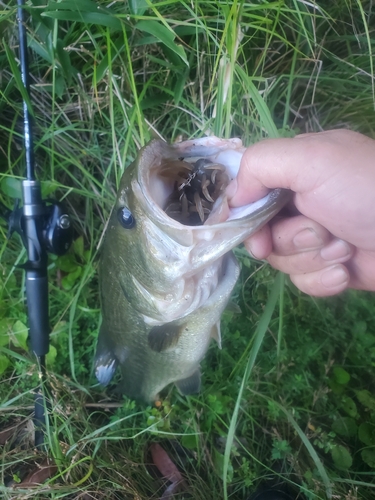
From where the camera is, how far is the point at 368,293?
2027 millimetres

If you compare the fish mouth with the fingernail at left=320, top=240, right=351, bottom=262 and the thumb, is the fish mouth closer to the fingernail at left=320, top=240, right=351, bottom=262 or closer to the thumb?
the thumb

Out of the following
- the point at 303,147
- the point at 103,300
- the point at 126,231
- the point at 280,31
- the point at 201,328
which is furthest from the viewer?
the point at 280,31

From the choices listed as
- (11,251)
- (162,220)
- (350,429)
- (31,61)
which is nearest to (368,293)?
(350,429)

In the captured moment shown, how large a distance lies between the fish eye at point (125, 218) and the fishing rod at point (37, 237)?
23.0 inches

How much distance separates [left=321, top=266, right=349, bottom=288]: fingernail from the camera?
137 centimetres

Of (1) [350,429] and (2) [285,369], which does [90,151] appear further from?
(1) [350,429]

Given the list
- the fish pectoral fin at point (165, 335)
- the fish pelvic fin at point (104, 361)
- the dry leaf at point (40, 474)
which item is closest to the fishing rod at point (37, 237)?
the dry leaf at point (40, 474)

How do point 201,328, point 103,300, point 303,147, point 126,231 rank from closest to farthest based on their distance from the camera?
point 303,147, point 126,231, point 201,328, point 103,300

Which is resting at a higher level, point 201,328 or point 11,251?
point 201,328

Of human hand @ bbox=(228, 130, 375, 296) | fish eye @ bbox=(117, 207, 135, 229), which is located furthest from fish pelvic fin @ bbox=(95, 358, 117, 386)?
human hand @ bbox=(228, 130, 375, 296)

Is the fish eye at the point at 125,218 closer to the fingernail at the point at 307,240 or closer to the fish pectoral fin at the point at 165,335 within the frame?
the fish pectoral fin at the point at 165,335

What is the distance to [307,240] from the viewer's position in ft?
4.21

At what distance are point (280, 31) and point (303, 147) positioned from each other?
1025 millimetres

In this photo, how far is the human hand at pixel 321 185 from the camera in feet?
3.44
